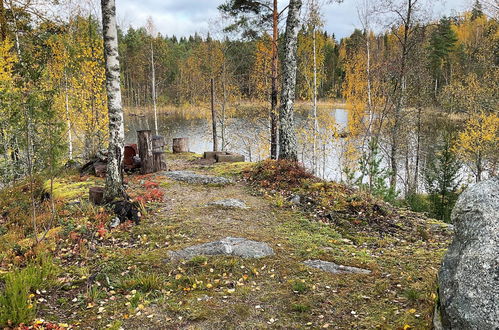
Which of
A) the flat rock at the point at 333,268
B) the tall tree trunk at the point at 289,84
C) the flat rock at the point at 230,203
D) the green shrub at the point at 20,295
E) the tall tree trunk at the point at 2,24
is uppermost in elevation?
the tall tree trunk at the point at 2,24

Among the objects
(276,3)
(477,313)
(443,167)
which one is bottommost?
(443,167)

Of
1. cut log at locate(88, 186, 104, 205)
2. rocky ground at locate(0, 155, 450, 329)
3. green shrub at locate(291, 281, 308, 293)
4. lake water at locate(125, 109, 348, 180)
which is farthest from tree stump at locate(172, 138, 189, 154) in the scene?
green shrub at locate(291, 281, 308, 293)

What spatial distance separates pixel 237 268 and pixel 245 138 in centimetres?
1984

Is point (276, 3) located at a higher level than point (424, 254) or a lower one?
higher

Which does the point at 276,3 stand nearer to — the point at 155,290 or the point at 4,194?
the point at 4,194

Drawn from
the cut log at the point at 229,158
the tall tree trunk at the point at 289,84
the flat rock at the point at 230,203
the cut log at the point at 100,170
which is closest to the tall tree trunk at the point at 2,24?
the cut log at the point at 100,170

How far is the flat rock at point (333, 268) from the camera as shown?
470cm

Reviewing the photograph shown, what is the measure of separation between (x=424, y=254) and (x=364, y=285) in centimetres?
165

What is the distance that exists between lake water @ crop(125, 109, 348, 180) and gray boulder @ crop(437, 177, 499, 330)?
16.5m

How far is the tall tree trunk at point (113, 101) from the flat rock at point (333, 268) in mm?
4374

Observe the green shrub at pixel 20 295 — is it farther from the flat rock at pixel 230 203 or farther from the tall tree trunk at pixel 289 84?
the tall tree trunk at pixel 289 84

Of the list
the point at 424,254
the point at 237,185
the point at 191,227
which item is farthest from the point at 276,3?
the point at 424,254

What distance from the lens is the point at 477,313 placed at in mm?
2270

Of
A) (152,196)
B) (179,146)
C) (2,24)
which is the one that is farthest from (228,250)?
(2,24)
